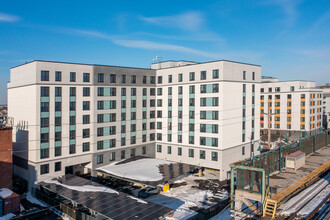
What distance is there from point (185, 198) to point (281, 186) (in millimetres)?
16323

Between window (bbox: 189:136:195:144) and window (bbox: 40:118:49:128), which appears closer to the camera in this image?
window (bbox: 40:118:49:128)

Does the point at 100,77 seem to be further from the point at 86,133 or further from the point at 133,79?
the point at 86,133

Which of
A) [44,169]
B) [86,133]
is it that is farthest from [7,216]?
[86,133]

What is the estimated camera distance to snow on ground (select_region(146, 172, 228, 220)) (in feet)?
108

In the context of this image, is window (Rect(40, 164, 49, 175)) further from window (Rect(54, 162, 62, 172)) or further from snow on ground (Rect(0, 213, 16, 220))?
snow on ground (Rect(0, 213, 16, 220))

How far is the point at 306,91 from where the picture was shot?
80625 mm

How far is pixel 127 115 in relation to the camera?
49.8 m

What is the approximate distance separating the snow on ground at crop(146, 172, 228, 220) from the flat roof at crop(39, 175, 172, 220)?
4.67 meters

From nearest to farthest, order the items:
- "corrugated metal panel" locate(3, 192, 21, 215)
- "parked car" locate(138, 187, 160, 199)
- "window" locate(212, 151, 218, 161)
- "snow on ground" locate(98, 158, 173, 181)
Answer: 1. "corrugated metal panel" locate(3, 192, 21, 215)
2. "parked car" locate(138, 187, 160, 199)
3. "snow on ground" locate(98, 158, 173, 181)
4. "window" locate(212, 151, 218, 161)

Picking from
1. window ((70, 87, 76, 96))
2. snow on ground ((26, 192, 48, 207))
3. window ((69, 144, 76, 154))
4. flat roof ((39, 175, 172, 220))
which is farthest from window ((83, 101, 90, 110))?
snow on ground ((26, 192, 48, 207))

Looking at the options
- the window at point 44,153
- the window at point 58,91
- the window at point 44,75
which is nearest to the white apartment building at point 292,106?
the window at point 58,91

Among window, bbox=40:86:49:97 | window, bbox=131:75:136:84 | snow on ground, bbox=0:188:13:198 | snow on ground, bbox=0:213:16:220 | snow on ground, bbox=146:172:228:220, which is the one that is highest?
window, bbox=131:75:136:84

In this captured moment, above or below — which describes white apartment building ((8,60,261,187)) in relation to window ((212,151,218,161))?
above

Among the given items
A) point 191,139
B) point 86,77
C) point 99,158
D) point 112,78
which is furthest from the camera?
point 191,139
